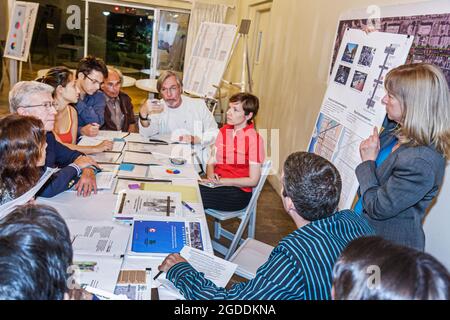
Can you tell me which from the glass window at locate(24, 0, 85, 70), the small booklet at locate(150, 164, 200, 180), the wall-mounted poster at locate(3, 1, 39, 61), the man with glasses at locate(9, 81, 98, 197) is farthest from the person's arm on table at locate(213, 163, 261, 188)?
the glass window at locate(24, 0, 85, 70)

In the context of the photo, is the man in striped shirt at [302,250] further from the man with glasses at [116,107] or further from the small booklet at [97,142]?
the man with glasses at [116,107]

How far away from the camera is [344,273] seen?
27.9 inches

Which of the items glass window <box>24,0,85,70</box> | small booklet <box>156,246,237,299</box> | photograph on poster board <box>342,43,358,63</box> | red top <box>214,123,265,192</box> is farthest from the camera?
glass window <box>24,0,85,70</box>

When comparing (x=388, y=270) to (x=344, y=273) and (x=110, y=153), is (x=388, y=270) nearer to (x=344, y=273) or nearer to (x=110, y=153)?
(x=344, y=273)

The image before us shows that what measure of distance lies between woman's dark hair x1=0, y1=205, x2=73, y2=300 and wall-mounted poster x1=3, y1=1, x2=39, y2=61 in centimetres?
644

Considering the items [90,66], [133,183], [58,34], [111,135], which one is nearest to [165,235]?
[133,183]

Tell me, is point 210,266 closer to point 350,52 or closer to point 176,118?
point 350,52

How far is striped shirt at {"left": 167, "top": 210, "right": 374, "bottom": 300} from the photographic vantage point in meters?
0.99

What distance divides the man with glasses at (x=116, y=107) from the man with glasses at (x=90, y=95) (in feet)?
0.46

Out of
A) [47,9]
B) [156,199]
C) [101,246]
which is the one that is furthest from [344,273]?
[47,9]

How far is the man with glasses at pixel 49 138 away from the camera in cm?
183

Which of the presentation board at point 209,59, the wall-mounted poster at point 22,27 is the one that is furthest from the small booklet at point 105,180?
the wall-mounted poster at point 22,27

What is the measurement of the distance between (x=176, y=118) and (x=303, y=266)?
7.75 ft

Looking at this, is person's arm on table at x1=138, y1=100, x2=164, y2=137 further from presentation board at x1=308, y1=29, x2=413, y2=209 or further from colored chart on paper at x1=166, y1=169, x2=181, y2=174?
presentation board at x1=308, y1=29, x2=413, y2=209
